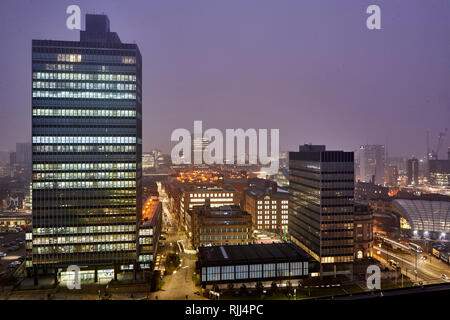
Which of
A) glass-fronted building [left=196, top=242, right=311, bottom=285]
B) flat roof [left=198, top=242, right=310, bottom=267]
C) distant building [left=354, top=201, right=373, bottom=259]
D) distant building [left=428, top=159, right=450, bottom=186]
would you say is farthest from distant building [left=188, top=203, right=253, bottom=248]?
distant building [left=428, top=159, right=450, bottom=186]

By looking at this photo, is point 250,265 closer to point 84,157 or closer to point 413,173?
point 84,157

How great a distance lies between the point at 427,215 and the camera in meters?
62.9

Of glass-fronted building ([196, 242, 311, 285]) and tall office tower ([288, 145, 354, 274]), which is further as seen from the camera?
tall office tower ([288, 145, 354, 274])

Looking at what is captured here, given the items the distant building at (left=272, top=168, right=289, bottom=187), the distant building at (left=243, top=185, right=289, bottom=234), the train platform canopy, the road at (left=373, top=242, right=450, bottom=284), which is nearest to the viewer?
the road at (left=373, top=242, right=450, bottom=284)

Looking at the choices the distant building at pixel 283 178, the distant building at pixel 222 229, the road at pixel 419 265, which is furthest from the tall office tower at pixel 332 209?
the distant building at pixel 283 178

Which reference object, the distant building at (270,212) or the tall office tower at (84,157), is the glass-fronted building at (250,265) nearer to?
the tall office tower at (84,157)

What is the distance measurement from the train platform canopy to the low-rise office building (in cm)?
3817

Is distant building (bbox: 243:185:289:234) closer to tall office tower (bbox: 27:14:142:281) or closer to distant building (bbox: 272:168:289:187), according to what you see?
tall office tower (bbox: 27:14:142:281)

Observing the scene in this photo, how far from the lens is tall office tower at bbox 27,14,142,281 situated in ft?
131

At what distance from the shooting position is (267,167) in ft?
518

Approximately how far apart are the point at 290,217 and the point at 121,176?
29.4 m

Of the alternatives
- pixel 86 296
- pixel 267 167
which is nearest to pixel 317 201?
pixel 86 296

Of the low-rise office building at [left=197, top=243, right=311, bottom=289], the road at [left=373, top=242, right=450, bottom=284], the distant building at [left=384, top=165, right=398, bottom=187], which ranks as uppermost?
the distant building at [left=384, top=165, right=398, bottom=187]
